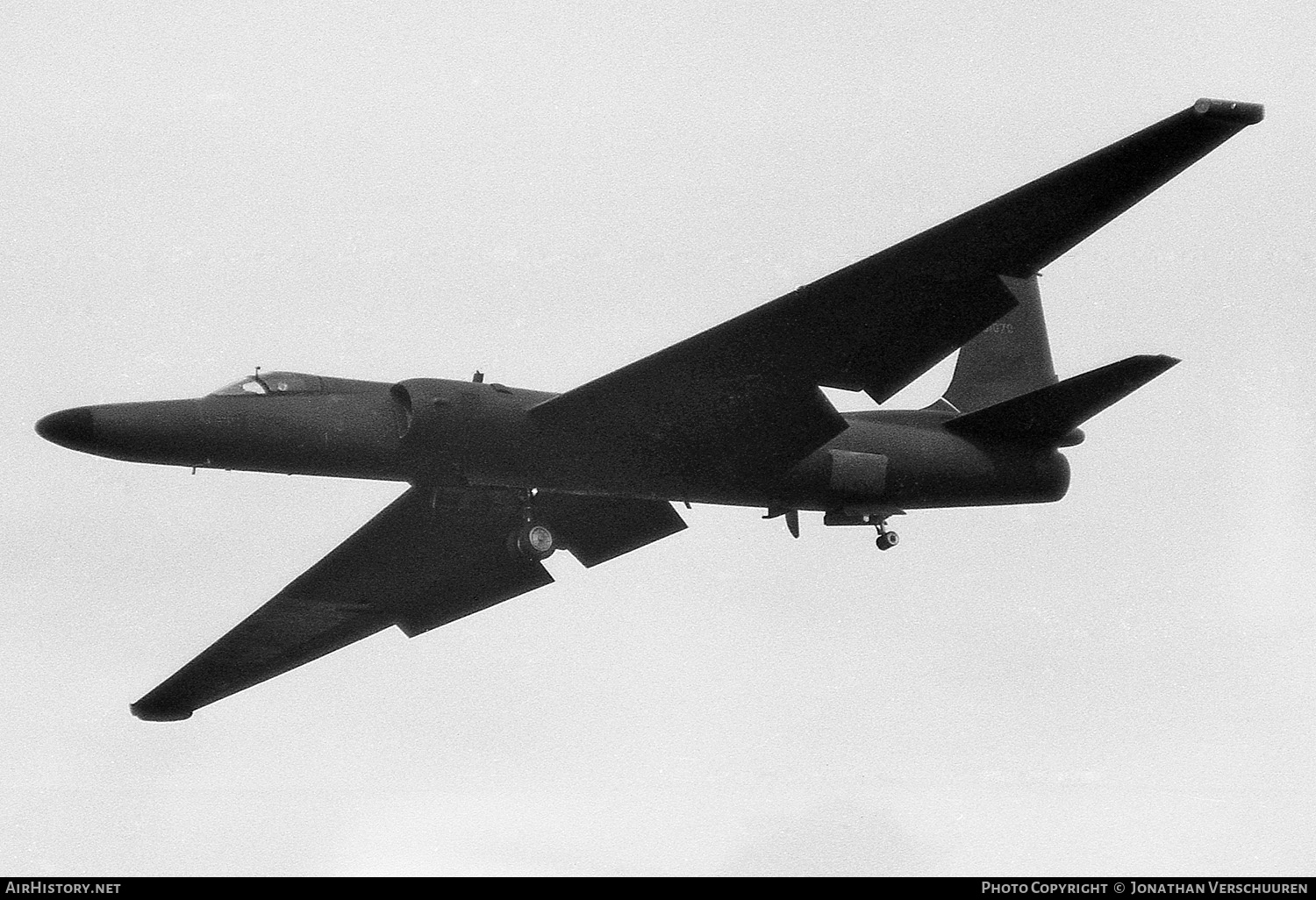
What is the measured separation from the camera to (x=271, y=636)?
3459 centimetres

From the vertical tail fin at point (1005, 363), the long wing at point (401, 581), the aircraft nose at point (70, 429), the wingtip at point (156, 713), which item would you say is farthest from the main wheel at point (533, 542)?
the wingtip at point (156, 713)

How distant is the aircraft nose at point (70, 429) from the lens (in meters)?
26.2

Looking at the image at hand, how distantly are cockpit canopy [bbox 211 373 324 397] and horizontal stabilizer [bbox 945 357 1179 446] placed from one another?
1102 cm

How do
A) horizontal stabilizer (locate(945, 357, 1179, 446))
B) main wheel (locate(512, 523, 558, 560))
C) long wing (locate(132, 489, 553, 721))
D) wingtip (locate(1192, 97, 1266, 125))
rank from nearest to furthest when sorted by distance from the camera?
wingtip (locate(1192, 97, 1266, 125)) < main wheel (locate(512, 523, 558, 560)) < horizontal stabilizer (locate(945, 357, 1179, 446)) < long wing (locate(132, 489, 553, 721))

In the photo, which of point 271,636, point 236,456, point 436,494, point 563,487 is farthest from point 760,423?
point 271,636

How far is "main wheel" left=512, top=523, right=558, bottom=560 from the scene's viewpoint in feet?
97.2

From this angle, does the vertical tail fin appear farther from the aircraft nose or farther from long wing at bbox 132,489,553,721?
the aircraft nose

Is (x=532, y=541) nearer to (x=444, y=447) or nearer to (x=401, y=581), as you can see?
(x=444, y=447)

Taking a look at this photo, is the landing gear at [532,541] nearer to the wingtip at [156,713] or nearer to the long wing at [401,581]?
the long wing at [401,581]

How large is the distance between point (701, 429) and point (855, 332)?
9.53ft

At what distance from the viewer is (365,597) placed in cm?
3447

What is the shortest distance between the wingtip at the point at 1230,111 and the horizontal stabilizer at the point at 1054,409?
5.33 m

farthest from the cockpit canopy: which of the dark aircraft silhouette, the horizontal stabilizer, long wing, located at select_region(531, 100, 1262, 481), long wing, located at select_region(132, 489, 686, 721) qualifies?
the horizontal stabilizer
